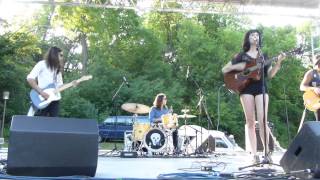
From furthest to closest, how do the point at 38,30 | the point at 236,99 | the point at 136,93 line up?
the point at 38,30 → the point at 236,99 → the point at 136,93

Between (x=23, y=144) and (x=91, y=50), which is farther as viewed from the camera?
(x=91, y=50)

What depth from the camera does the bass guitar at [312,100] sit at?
5.62 meters

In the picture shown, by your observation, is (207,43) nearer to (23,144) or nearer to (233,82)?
(233,82)

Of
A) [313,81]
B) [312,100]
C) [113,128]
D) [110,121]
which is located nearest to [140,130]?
[312,100]

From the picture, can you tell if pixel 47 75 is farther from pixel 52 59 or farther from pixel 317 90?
pixel 317 90

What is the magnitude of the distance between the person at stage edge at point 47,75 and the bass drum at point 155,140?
3291 mm

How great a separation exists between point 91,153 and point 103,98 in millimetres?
18951

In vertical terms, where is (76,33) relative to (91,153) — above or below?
above

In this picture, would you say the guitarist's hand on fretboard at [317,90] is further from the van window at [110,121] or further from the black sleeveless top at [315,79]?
the van window at [110,121]

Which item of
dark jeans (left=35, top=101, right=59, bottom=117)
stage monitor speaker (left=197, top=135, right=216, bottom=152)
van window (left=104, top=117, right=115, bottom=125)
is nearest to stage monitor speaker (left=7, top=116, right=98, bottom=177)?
dark jeans (left=35, top=101, right=59, bottom=117)

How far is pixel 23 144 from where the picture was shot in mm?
3256

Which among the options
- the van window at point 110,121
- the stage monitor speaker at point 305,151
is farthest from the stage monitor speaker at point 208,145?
the van window at point 110,121

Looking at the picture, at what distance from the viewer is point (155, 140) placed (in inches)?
324

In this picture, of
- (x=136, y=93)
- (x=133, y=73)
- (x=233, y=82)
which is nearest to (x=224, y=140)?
(x=233, y=82)
